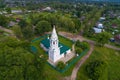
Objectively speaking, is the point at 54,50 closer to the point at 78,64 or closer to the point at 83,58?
the point at 78,64

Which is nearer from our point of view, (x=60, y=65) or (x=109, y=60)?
(x=60, y=65)

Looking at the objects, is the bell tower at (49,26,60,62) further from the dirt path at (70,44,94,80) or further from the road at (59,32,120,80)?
the road at (59,32,120,80)

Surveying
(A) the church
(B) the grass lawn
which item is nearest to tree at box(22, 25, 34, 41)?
(A) the church

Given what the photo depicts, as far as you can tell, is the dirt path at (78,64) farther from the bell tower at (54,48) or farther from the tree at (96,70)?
the bell tower at (54,48)

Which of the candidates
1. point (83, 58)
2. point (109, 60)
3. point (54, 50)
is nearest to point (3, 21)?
point (54, 50)

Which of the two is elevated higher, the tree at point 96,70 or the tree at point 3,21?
the tree at point 3,21

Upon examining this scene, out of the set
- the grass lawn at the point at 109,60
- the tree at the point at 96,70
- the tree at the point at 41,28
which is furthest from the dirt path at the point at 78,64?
the tree at the point at 41,28
